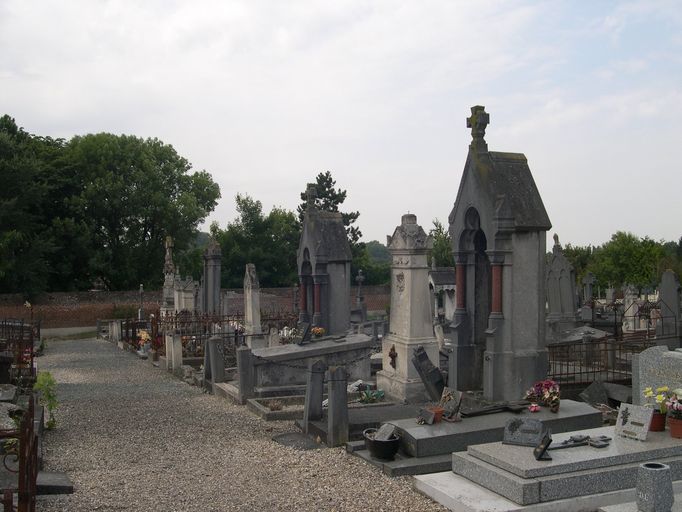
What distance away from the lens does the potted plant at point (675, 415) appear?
295 inches

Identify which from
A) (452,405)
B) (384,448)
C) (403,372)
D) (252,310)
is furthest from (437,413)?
(252,310)

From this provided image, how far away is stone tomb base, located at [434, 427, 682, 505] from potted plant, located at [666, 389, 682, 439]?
0.37ft

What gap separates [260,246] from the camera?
50938mm

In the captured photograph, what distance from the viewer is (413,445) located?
27.6ft

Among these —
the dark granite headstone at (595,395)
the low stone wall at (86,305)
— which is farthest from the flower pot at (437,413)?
the low stone wall at (86,305)

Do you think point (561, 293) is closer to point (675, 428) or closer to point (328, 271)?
point (328, 271)

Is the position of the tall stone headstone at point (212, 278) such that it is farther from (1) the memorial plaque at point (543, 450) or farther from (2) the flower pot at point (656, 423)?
(1) the memorial plaque at point (543, 450)

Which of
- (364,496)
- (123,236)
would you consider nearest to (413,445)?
(364,496)

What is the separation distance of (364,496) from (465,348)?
4813 millimetres

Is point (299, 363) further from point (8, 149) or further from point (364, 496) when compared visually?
point (8, 149)

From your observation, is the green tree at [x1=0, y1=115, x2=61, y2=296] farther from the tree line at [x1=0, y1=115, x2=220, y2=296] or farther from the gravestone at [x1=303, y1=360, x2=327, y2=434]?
the gravestone at [x1=303, y1=360, x2=327, y2=434]

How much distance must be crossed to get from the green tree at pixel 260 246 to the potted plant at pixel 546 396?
39.0 metres

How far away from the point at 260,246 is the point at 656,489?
1812 inches

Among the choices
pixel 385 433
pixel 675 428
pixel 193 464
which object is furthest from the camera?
pixel 193 464
